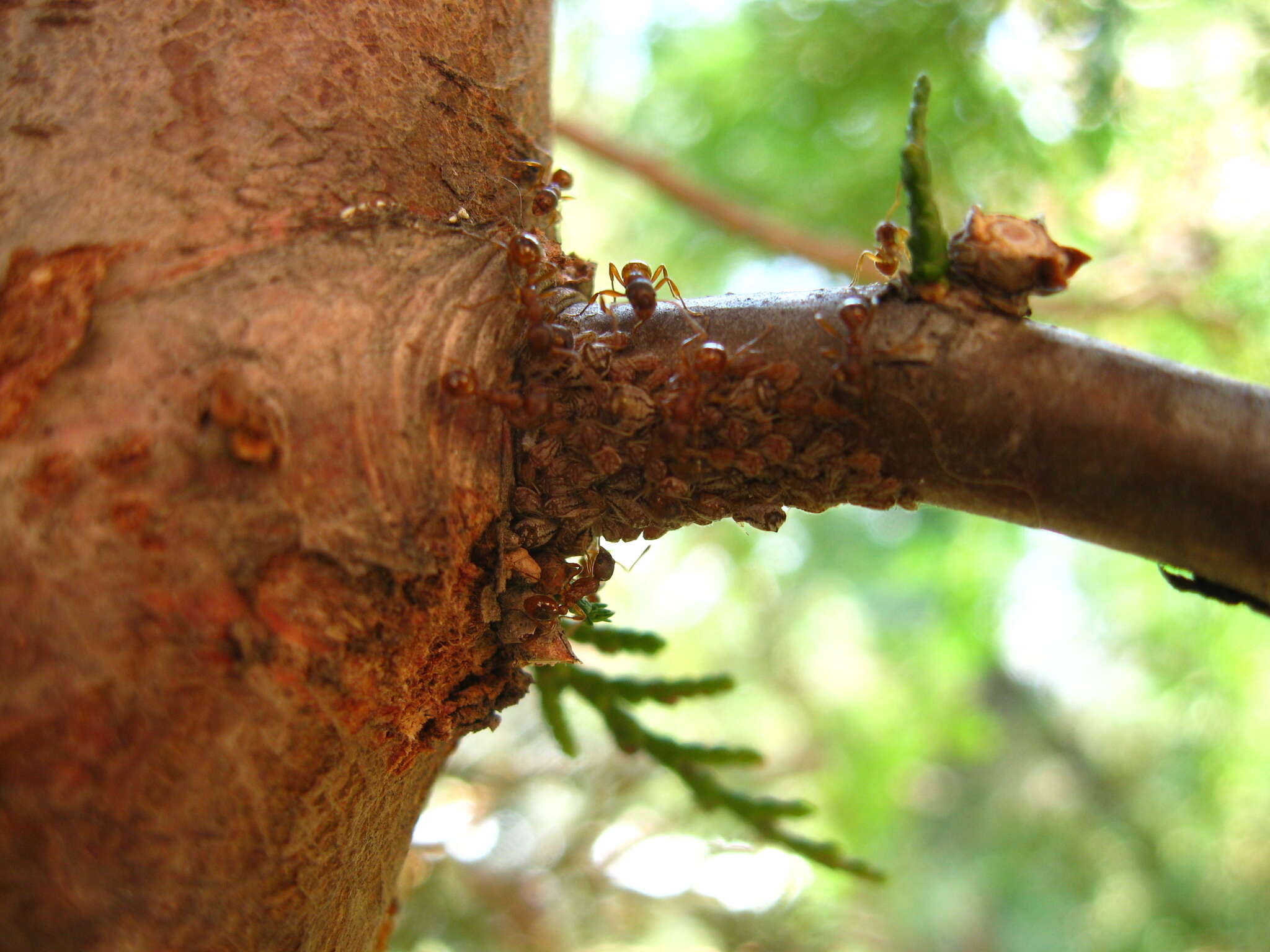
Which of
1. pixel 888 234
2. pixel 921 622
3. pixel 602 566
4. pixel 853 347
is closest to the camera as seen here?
pixel 853 347

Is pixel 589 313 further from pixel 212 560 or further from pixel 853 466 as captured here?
pixel 212 560

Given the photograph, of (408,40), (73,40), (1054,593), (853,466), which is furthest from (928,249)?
(1054,593)

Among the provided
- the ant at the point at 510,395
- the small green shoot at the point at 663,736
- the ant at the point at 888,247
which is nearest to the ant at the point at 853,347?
the ant at the point at 510,395

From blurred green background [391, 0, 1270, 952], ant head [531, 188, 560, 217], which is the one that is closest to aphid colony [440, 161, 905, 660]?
ant head [531, 188, 560, 217]

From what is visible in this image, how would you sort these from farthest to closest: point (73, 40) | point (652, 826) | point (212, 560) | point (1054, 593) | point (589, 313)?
point (1054, 593)
point (652, 826)
point (589, 313)
point (73, 40)
point (212, 560)

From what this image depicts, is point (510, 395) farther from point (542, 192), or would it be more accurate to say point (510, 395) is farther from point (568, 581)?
point (542, 192)

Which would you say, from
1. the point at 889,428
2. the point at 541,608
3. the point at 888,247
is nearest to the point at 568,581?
the point at 541,608
